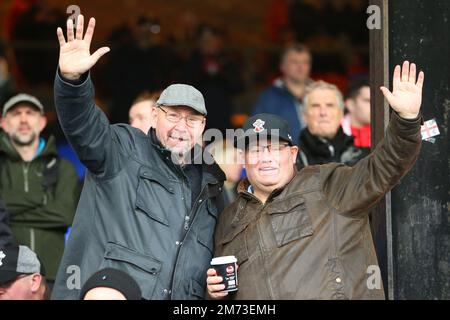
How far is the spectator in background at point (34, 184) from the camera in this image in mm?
7672

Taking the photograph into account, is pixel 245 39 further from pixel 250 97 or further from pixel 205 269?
pixel 205 269

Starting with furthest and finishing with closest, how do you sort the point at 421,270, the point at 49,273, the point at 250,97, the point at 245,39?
the point at 245,39
the point at 250,97
the point at 49,273
the point at 421,270

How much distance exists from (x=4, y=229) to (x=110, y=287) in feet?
6.25

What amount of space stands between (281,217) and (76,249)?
1.15m

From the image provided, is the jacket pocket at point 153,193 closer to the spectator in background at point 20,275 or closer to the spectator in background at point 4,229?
the spectator in background at point 20,275

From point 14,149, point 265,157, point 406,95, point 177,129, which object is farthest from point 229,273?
point 14,149

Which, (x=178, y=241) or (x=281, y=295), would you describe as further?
(x=178, y=241)

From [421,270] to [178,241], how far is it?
60.7 inches

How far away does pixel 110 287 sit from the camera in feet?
16.7


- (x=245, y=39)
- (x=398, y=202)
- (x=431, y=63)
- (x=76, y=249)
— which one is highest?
(x=245, y=39)

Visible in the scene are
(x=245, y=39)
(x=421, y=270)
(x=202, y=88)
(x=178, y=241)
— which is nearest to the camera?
(x=178, y=241)

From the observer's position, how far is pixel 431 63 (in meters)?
6.34

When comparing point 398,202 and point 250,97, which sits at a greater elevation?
point 250,97
